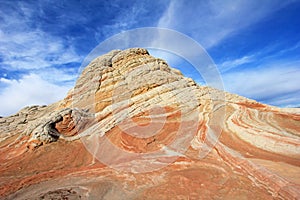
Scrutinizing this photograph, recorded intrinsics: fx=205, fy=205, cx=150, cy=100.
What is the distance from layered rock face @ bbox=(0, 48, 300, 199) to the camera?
823cm

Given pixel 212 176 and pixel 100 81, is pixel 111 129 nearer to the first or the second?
pixel 100 81

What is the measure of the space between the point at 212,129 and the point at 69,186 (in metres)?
9.75

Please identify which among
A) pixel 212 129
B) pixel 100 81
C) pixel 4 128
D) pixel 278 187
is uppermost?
pixel 100 81

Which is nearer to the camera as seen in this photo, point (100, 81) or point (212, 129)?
point (212, 129)

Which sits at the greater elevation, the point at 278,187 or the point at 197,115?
the point at 197,115

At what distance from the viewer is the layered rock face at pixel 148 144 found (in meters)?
8.23

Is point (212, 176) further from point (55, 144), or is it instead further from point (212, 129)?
point (55, 144)

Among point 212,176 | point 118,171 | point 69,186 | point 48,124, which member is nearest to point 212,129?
point 212,176

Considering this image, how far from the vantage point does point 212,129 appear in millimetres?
14461

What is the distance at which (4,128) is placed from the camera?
26406 mm

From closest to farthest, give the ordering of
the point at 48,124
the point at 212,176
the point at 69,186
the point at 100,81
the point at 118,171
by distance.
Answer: the point at 212,176 < the point at 69,186 < the point at 118,171 < the point at 48,124 < the point at 100,81

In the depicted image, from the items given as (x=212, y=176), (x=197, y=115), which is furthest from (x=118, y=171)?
(x=197, y=115)

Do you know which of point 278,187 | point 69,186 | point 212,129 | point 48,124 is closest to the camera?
point 278,187

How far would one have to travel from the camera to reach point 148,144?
14.7 m
